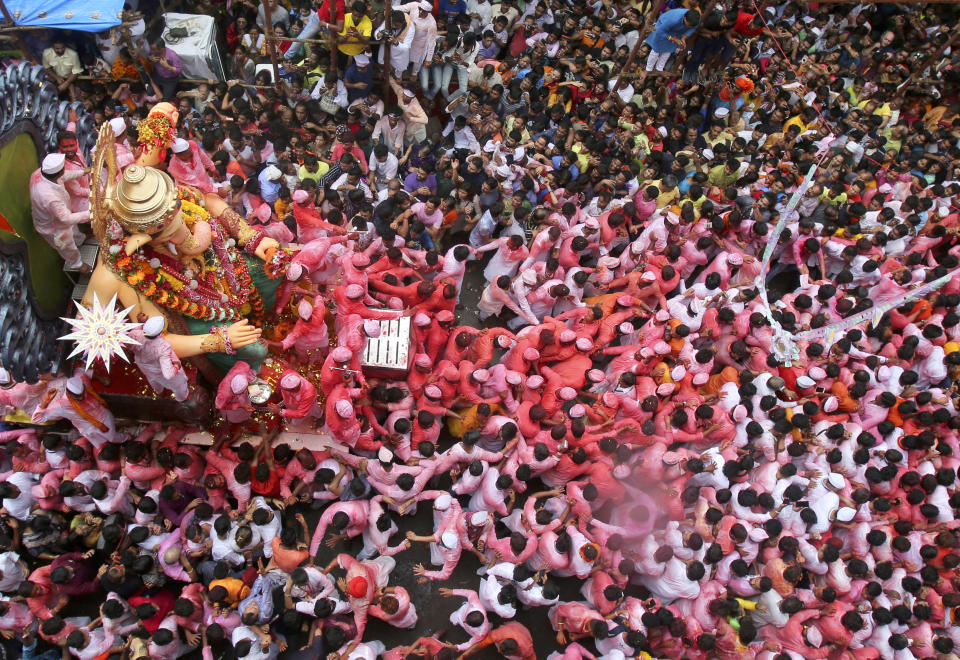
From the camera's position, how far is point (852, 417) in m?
7.08

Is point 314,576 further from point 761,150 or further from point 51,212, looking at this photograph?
point 761,150

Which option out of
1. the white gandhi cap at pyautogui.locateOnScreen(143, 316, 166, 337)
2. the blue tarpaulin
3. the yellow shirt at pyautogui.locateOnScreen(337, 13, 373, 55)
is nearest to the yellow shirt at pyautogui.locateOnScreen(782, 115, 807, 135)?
the yellow shirt at pyautogui.locateOnScreen(337, 13, 373, 55)

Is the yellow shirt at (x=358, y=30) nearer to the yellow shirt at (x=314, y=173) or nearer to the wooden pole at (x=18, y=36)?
the yellow shirt at (x=314, y=173)

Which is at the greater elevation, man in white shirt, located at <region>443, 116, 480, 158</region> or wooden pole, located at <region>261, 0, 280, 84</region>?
wooden pole, located at <region>261, 0, 280, 84</region>

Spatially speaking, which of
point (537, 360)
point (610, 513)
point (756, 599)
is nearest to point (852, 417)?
point (756, 599)

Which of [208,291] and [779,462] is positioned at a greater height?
[208,291]

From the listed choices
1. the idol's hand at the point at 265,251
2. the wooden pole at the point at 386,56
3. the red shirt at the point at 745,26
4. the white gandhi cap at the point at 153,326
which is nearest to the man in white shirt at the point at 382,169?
the wooden pole at the point at 386,56

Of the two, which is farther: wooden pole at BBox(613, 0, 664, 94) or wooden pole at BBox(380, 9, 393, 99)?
wooden pole at BBox(613, 0, 664, 94)

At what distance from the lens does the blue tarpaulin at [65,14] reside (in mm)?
7484

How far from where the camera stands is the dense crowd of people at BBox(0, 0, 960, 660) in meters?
5.80

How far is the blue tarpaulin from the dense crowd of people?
0.71 m

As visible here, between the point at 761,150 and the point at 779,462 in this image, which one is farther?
the point at 761,150

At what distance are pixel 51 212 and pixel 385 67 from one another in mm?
4589

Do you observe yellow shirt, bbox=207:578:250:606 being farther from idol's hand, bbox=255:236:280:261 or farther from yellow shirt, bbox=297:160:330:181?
yellow shirt, bbox=297:160:330:181
